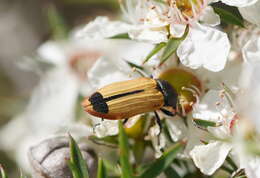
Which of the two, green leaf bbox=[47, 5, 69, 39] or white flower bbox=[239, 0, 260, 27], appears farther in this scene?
green leaf bbox=[47, 5, 69, 39]

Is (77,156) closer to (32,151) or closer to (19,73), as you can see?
(32,151)


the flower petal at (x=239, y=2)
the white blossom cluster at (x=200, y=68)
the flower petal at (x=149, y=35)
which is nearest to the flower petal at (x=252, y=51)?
the white blossom cluster at (x=200, y=68)

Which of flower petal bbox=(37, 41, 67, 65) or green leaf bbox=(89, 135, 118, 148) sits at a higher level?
green leaf bbox=(89, 135, 118, 148)

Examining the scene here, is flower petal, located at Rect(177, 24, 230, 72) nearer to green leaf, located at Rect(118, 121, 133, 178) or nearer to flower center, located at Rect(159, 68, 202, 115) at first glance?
flower center, located at Rect(159, 68, 202, 115)

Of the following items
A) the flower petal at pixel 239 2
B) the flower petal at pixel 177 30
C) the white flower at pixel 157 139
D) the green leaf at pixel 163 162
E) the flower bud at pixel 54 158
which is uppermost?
the flower petal at pixel 239 2

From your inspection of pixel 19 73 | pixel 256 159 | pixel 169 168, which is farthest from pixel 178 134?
pixel 19 73

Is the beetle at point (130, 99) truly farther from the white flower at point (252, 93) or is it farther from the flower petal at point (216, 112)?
the white flower at point (252, 93)

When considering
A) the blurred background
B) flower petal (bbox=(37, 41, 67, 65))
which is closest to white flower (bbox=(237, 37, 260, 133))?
flower petal (bbox=(37, 41, 67, 65))
